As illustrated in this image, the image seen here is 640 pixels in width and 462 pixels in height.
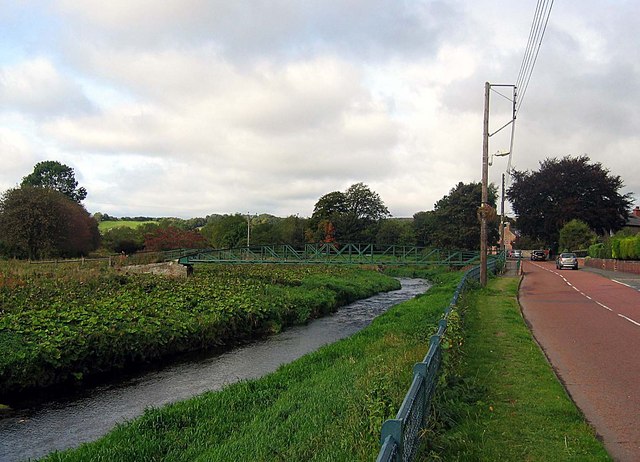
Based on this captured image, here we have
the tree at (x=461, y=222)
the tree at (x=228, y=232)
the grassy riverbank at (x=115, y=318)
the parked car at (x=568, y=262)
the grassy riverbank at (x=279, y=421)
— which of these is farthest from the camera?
the tree at (x=228, y=232)

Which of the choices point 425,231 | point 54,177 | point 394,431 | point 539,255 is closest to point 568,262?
point 539,255

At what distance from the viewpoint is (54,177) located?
3228 inches

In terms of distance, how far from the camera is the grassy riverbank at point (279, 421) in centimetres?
643

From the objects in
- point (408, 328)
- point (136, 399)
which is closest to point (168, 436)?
point (136, 399)

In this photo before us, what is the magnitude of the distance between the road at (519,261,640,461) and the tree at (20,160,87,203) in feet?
254

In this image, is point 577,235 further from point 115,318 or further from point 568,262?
point 115,318

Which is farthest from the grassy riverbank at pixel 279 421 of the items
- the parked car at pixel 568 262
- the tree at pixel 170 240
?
the tree at pixel 170 240

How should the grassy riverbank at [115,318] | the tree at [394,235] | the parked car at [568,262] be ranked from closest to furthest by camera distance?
the grassy riverbank at [115,318]
the parked car at [568,262]
the tree at [394,235]

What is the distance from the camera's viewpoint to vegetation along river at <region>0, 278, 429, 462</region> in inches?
368

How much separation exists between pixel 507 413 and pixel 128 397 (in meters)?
8.62

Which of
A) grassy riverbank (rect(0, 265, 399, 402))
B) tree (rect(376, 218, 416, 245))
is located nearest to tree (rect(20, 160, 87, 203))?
tree (rect(376, 218, 416, 245))

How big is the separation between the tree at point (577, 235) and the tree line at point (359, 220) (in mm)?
105

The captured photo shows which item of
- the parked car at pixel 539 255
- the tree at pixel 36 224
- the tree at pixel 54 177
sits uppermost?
the tree at pixel 54 177

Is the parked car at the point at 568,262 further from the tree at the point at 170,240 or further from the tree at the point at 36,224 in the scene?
the tree at the point at 36,224
